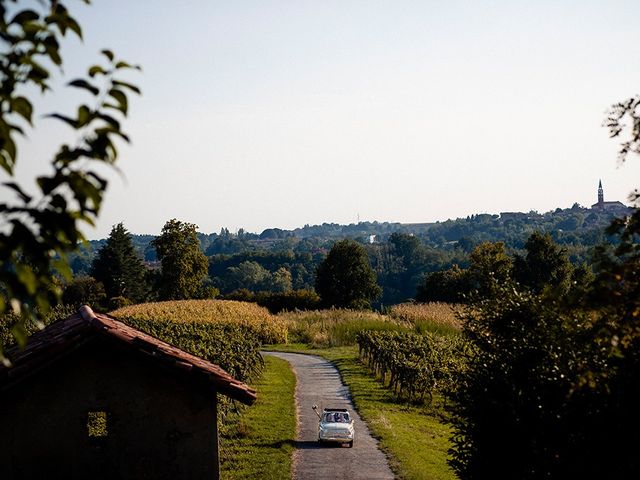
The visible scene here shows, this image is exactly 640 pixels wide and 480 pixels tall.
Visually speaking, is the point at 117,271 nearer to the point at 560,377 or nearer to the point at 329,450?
the point at 329,450

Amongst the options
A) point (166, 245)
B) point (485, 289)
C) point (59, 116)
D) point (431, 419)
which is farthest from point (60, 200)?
point (166, 245)

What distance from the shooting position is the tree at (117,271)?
98375 mm

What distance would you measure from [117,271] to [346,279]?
30.3 meters

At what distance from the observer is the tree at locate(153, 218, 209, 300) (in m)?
77.3

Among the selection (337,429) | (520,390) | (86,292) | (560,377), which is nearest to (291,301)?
(86,292)

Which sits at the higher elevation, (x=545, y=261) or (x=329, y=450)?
(x=545, y=261)

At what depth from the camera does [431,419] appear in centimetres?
3294

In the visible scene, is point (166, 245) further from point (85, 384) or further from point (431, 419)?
point (85, 384)

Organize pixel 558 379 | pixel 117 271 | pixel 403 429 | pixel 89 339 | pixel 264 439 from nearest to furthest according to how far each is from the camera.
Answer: pixel 558 379, pixel 89 339, pixel 264 439, pixel 403 429, pixel 117 271

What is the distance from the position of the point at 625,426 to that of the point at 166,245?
69.5m

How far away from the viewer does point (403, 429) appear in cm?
2953

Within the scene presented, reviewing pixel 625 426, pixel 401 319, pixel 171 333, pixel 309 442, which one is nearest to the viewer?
pixel 625 426

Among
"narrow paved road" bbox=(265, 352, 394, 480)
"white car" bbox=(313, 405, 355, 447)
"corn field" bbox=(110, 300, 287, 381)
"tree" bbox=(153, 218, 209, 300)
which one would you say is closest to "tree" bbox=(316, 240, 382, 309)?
"tree" bbox=(153, 218, 209, 300)

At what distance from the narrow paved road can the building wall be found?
824cm
